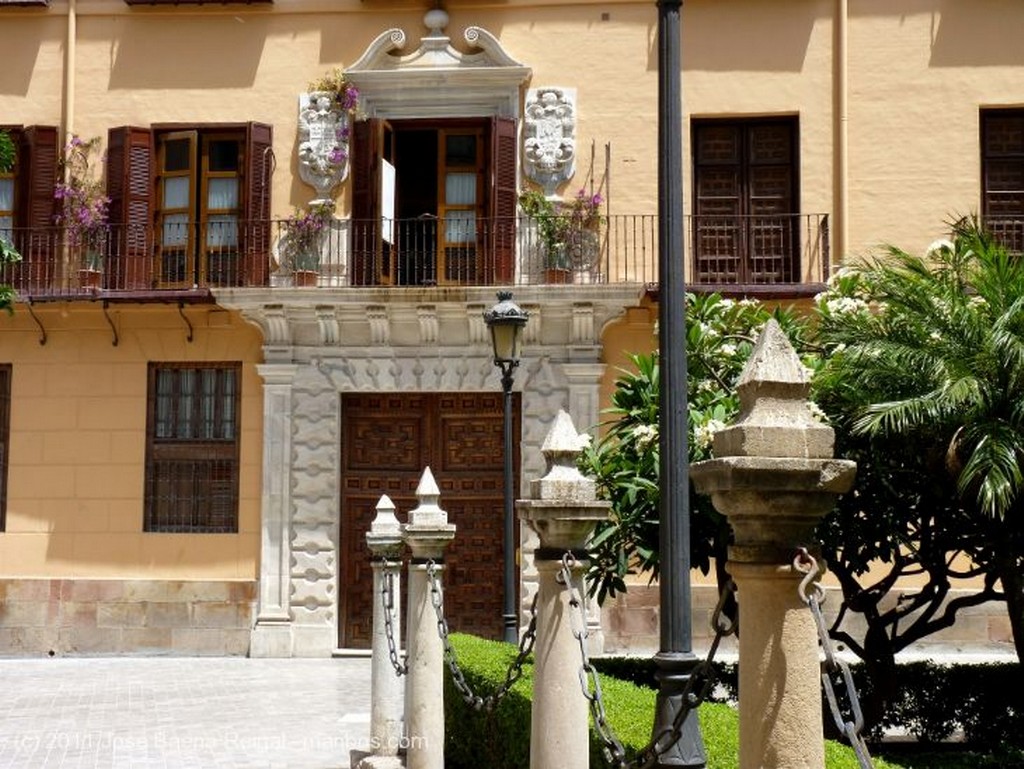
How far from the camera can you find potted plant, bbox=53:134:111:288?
1730 cm

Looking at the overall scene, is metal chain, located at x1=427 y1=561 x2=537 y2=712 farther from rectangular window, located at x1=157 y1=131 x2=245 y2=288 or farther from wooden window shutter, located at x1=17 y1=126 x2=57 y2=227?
wooden window shutter, located at x1=17 y1=126 x2=57 y2=227

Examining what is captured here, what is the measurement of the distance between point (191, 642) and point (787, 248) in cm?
889

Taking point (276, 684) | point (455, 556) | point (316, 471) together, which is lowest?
point (276, 684)

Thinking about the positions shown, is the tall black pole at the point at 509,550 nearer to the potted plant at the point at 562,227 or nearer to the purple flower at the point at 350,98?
the potted plant at the point at 562,227

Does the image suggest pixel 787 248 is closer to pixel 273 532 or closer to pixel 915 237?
pixel 915 237

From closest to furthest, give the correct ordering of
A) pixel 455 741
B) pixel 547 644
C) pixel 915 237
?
pixel 547 644
pixel 455 741
pixel 915 237

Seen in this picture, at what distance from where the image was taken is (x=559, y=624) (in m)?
5.67

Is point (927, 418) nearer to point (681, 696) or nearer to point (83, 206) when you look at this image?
point (681, 696)

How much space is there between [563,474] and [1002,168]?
12.9m

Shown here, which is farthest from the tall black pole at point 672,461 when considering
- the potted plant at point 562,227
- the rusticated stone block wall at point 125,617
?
the rusticated stone block wall at point 125,617

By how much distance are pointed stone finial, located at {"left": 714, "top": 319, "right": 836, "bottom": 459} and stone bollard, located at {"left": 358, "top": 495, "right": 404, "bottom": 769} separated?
17.9 ft

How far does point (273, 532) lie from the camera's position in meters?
16.8

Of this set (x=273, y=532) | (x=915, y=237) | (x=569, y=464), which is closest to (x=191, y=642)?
(x=273, y=532)

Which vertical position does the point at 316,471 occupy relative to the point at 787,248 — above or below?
below
